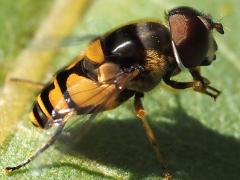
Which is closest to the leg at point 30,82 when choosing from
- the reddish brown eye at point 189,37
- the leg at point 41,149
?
the leg at point 41,149

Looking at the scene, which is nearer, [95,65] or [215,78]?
[95,65]

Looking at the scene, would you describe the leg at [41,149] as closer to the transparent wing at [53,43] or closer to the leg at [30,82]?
the leg at [30,82]

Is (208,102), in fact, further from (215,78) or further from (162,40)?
(162,40)

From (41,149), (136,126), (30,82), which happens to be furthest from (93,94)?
(30,82)

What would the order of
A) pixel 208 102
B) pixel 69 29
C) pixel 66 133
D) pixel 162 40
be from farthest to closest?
1. pixel 69 29
2. pixel 208 102
3. pixel 162 40
4. pixel 66 133

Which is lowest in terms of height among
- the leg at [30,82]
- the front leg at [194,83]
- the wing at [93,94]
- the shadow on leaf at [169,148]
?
the shadow on leaf at [169,148]

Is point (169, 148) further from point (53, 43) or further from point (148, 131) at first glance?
point (53, 43)

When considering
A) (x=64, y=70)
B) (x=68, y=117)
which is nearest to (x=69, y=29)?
(x=64, y=70)

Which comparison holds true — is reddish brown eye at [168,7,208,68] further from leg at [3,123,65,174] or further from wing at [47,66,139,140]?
leg at [3,123,65,174]
